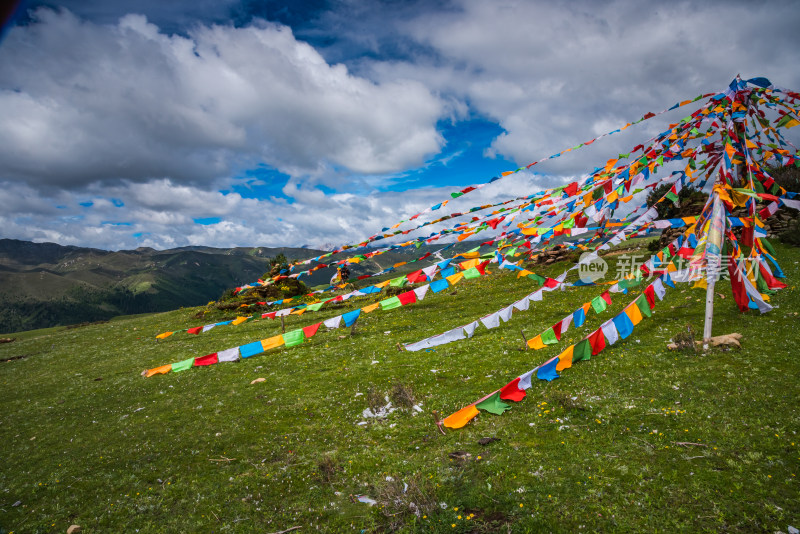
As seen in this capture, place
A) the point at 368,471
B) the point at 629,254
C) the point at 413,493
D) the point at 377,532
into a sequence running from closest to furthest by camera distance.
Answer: the point at 377,532
the point at 413,493
the point at 368,471
the point at 629,254

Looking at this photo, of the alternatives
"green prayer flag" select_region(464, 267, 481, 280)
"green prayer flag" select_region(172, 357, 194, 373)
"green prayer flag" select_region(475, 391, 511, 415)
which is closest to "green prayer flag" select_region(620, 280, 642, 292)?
"green prayer flag" select_region(464, 267, 481, 280)

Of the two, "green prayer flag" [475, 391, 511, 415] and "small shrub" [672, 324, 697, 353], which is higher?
"small shrub" [672, 324, 697, 353]

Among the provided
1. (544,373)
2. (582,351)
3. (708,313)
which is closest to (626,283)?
(582,351)

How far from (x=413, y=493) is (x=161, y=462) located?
Answer: 20.7 ft


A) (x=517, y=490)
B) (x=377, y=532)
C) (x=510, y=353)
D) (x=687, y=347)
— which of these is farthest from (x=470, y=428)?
(x=687, y=347)

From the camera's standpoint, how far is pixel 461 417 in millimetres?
8414

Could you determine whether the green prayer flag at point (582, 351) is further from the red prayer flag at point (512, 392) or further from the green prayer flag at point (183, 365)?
the green prayer flag at point (183, 365)

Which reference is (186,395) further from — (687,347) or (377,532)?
(687,347)

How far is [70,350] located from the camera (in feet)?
76.9

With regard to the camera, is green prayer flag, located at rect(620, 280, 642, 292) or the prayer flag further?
green prayer flag, located at rect(620, 280, 642, 292)

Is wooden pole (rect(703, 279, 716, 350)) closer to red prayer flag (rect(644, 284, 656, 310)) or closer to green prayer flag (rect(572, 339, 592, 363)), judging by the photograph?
red prayer flag (rect(644, 284, 656, 310))

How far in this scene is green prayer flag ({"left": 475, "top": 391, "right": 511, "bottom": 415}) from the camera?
338 inches

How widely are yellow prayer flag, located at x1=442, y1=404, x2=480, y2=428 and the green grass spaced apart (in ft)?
0.77

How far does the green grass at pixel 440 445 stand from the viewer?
564 cm
